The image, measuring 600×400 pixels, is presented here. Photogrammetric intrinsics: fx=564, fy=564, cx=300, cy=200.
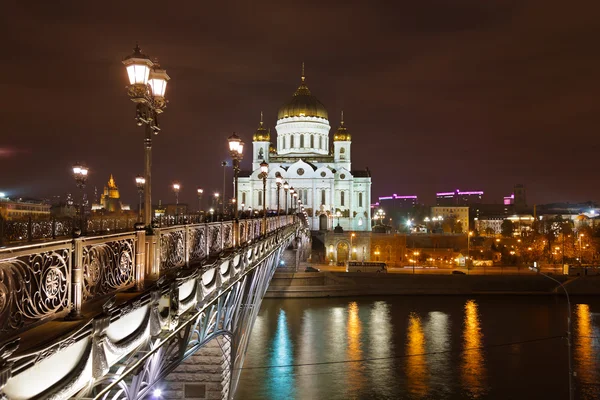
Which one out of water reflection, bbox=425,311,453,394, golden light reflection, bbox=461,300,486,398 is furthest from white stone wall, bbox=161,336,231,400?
golden light reflection, bbox=461,300,486,398

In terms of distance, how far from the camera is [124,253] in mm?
6598

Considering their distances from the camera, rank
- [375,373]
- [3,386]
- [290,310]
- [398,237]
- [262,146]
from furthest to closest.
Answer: [262,146]
[398,237]
[290,310]
[375,373]
[3,386]

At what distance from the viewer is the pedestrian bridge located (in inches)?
154

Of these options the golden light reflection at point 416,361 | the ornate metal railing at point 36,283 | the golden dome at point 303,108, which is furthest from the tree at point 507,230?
the ornate metal railing at point 36,283

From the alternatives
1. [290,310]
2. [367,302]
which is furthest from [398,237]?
[290,310]

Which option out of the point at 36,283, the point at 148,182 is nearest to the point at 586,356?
the point at 148,182

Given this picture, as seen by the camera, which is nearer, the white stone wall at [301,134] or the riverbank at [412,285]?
the riverbank at [412,285]

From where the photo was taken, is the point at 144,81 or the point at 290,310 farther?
the point at 290,310

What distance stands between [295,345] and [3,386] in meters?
26.3

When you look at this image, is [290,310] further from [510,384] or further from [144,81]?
[144,81]

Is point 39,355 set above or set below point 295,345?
above

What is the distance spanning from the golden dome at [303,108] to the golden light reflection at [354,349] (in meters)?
45.5

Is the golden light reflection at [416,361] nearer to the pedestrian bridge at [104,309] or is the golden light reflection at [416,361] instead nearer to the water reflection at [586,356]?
the water reflection at [586,356]

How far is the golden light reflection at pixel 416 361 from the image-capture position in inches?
890
